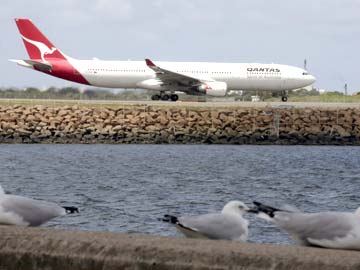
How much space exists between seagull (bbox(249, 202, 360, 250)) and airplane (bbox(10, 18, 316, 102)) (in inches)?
2058

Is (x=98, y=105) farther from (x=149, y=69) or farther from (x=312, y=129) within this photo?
(x=312, y=129)

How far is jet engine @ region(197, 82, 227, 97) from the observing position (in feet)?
188

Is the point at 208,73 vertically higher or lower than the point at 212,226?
higher

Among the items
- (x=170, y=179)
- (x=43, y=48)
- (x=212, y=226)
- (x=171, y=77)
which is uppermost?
(x=43, y=48)

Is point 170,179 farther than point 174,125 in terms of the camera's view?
No

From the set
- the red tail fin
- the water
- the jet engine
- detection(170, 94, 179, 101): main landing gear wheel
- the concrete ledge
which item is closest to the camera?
the concrete ledge

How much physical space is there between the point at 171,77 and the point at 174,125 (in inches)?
397

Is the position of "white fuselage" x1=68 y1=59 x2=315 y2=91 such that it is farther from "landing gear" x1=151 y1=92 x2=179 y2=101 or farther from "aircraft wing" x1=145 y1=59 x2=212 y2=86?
"landing gear" x1=151 y1=92 x2=179 y2=101

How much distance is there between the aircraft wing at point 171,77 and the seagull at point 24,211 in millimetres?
51936

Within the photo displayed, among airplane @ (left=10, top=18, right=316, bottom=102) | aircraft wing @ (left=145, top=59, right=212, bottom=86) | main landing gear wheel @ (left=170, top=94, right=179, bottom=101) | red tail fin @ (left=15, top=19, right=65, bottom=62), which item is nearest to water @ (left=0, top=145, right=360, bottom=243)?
aircraft wing @ (left=145, top=59, right=212, bottom=86)

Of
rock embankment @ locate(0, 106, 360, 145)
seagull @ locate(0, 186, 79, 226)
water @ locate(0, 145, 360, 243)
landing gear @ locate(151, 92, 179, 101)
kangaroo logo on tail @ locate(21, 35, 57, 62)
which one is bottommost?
water @ locate(0, 145, 360, 243)

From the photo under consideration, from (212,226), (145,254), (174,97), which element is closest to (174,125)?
(174,97)

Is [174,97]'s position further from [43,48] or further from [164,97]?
[43,48]

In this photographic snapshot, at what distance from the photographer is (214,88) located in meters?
57.5
